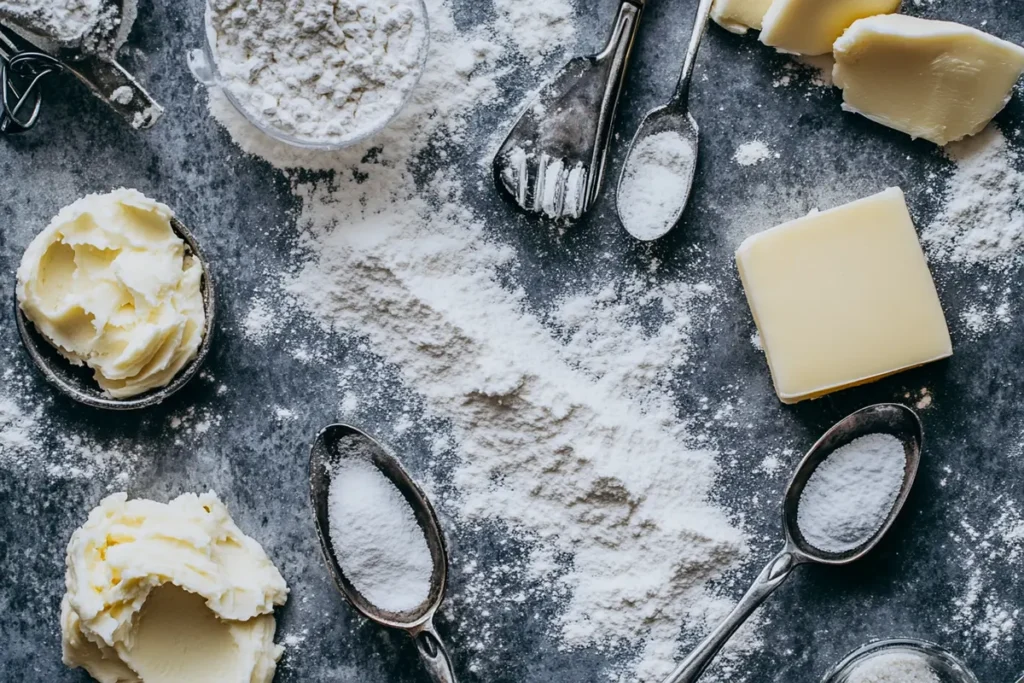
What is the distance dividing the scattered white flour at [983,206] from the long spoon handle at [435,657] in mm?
896

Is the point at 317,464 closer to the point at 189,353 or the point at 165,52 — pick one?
the point at 189,353

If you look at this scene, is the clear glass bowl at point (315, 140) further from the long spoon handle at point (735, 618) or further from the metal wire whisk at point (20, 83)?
the long spoon handle at point (735, 618)

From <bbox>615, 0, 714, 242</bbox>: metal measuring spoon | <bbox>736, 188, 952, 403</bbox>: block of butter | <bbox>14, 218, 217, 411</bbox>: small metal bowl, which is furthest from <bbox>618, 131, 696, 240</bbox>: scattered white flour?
<bbox>14, 218, 217, 411</bbox>: small metal bowl

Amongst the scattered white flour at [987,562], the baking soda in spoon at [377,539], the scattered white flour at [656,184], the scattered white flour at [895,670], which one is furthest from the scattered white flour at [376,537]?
the scattered white flour at [987,562]

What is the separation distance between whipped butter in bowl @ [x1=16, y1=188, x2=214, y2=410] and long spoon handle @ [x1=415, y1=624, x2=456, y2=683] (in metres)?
0.48

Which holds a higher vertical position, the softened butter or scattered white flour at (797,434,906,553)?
scattered white flour at (797,434,906,553)

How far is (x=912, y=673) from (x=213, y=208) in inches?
46.3

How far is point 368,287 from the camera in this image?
1.26 metres

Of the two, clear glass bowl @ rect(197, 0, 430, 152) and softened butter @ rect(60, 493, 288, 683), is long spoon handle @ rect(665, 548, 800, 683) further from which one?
clear glass bowl @ rect(197, 0, 430, 152)

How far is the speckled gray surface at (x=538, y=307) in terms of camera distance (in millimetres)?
1286

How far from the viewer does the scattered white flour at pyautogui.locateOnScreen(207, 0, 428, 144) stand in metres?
1.18

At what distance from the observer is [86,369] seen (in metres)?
1.24

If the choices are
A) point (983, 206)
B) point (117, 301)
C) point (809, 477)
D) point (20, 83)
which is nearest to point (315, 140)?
point (117, 301)

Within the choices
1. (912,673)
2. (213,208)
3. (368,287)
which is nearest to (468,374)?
(368,287)
